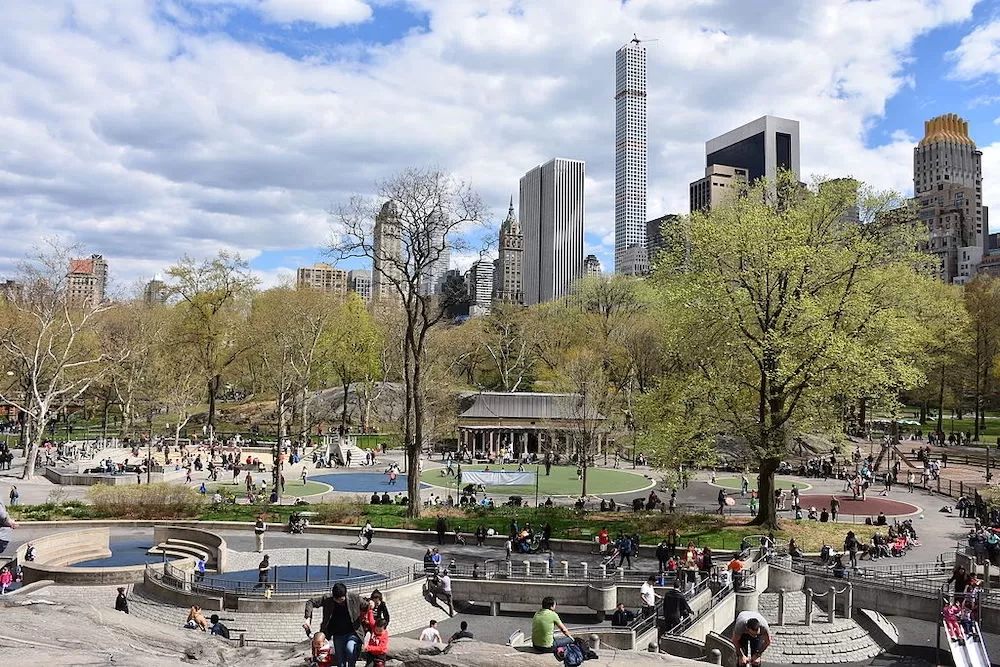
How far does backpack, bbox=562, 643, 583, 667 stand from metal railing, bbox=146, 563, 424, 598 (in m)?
13.8

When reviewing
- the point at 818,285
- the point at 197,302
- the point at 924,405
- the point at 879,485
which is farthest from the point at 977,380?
the point at 197,302

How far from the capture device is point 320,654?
9.88m

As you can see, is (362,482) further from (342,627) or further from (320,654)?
(320,654)

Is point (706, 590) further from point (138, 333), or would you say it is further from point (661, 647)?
point (138, 333)

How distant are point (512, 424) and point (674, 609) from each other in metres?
45.4

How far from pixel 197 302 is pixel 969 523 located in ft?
195

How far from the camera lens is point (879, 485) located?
157 ft

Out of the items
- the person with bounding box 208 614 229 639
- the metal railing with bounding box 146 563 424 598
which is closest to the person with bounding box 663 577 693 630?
the metal railing with bounding box 146 563 424 598

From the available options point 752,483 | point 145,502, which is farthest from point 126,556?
point 752,483

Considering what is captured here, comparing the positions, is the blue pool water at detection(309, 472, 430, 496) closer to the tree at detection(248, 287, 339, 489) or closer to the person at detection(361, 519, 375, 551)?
the tree at detection(248, 287, 339, 489)

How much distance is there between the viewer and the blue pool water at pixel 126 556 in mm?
27422

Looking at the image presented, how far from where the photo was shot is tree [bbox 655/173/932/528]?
95.9 feet

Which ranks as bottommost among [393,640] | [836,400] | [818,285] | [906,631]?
[906,631]

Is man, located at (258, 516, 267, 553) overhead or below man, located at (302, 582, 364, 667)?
below
